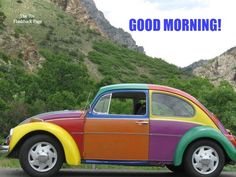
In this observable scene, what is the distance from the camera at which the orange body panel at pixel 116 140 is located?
28.9 feet

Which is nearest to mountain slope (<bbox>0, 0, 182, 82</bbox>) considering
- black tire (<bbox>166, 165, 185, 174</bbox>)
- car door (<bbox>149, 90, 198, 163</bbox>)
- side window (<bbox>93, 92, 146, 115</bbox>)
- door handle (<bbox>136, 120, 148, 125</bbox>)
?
black tire (<bbox>166, 165, 185, 174</bbox>)

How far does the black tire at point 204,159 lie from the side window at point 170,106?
548 mm

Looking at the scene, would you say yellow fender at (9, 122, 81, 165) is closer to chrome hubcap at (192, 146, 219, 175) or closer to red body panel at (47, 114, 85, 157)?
red body panel at (47, 114, 85, 157)

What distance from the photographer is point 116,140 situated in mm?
8805

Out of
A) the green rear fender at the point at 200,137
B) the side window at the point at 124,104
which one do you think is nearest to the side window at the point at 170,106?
the side window at the point at 124,104

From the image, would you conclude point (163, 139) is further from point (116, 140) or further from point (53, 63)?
point (53, 63)

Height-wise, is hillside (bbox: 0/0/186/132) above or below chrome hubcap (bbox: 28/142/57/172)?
above

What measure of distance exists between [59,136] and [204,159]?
7.61 feet

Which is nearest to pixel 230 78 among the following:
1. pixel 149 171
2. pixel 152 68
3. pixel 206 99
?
pixel 152 68

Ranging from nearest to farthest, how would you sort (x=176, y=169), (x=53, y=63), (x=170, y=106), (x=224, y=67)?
(x=170, y=106) < (x=176, y=169) < (x=53, y=63) < (x=224, y=67)

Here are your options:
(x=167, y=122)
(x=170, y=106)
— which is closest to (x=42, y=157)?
(x=167, y=122)

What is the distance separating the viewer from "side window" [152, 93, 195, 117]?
9.09m

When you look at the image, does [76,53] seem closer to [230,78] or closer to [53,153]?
[230,78]

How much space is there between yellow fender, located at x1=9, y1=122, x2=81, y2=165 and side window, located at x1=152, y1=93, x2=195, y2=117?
1420 mm
